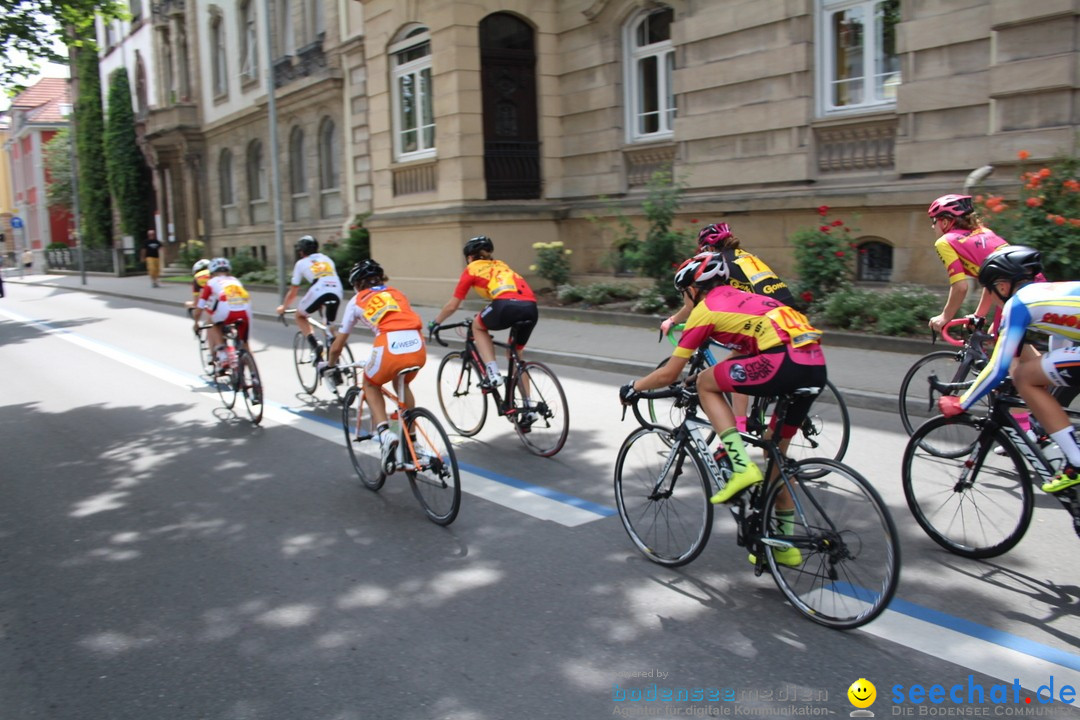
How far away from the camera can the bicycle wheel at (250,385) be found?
Result: 9266 mm

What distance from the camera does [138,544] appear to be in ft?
18.9

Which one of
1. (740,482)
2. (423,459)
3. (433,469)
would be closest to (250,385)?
(423,459)

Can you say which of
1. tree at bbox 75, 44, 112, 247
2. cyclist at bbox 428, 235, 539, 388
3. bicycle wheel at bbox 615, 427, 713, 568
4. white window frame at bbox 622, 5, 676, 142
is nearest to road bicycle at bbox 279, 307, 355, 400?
cyclist at bbox 428, 235, 539, 388

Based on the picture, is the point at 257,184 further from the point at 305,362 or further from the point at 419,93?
the point at 305,362

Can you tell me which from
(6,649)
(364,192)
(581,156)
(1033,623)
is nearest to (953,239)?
(1033,623)

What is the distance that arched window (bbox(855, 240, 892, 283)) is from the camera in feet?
43.6

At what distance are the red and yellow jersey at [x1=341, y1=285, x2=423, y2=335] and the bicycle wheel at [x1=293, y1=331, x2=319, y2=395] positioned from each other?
4.10 meters

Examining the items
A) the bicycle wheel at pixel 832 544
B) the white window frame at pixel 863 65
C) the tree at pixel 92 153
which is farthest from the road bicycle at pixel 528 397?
the tree at pixel 92 153

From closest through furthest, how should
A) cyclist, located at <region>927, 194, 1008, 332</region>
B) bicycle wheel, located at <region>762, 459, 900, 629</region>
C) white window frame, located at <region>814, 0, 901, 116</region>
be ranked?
bicycle wheel, located at <region>762, 459, 900, 629</region>, cyclist, located at <region>927, 194, 1008, 332</region>, white window frame, located at <region>814, 0, 901, 116</region>

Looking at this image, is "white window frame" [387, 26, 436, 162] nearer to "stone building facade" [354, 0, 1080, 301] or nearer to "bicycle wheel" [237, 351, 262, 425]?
"stone building facade" [354, 0, 1080, 301]

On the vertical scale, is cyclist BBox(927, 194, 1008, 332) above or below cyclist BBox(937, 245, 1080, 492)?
above

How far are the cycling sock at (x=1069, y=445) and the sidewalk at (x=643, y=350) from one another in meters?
4.30

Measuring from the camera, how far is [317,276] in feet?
33.9

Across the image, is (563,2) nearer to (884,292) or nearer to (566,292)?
(566,292)
